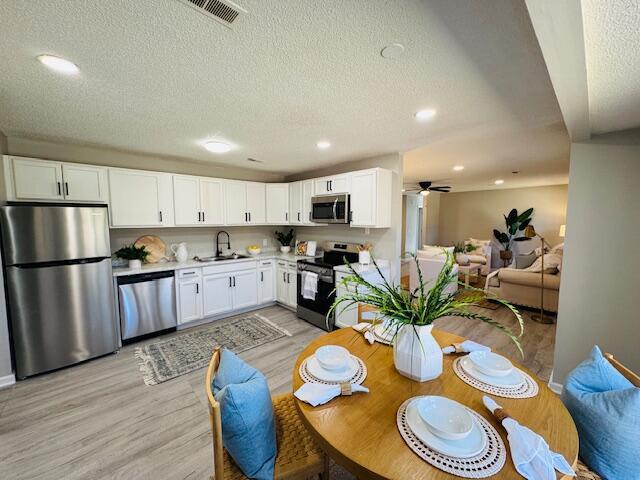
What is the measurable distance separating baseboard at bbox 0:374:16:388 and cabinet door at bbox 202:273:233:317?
5.98ft

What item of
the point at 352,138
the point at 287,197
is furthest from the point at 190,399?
the point at 287,197

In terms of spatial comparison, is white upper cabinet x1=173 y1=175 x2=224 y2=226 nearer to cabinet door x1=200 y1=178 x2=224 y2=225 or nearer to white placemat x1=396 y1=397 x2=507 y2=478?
cabinet door x1=200 y1=178 x2=224 y2=225

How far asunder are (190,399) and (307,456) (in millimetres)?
1574

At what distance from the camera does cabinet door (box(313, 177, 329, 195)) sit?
394cm

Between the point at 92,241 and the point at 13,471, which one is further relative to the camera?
the point at 92,241

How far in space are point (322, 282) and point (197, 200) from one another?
226 cm

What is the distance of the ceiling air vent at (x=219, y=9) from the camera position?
1035 mm

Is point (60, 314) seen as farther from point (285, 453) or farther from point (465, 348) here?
point (465, 348)

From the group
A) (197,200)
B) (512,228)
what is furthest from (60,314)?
(512,228)

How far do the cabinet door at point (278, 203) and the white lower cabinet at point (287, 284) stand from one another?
2.71ft

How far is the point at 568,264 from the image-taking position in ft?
7.38

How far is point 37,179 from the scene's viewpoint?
278cm

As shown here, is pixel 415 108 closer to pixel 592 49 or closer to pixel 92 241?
pixel 592 49

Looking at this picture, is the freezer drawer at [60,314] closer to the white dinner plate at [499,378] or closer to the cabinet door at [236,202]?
the cabinet door at [236,202]
